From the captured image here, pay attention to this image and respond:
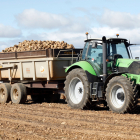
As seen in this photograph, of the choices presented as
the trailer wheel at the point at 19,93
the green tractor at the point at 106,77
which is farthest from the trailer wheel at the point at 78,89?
the trailer wheel at the point at 19,93

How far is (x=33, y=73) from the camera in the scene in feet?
38.2

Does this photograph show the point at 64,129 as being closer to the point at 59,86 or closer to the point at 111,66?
the point at 111,66

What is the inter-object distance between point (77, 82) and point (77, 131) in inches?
154

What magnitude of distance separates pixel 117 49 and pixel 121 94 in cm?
168

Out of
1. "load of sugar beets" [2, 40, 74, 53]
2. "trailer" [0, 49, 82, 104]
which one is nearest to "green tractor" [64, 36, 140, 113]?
"trailer" [0, 49, 82, 104]

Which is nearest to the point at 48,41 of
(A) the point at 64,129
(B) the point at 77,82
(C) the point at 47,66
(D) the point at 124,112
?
(C) the point at 47,66

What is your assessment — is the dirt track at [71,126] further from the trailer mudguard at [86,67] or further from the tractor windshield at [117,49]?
the tractor windshield at [117,49]

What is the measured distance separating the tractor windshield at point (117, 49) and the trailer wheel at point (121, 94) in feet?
3.42

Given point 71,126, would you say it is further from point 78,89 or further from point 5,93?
point 5,93

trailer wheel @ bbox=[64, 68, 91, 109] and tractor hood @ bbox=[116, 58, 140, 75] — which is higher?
tractor hood @ bbox=[116, 58, 140, 75]

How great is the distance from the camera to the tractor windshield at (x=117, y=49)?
30.5ft

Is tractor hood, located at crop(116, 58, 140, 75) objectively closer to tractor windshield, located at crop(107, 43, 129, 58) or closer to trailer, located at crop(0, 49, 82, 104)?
tractor windshield, located at crop(107, 43, 129, 58)

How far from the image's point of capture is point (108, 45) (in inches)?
367

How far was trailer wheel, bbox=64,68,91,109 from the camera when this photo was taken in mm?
9414
